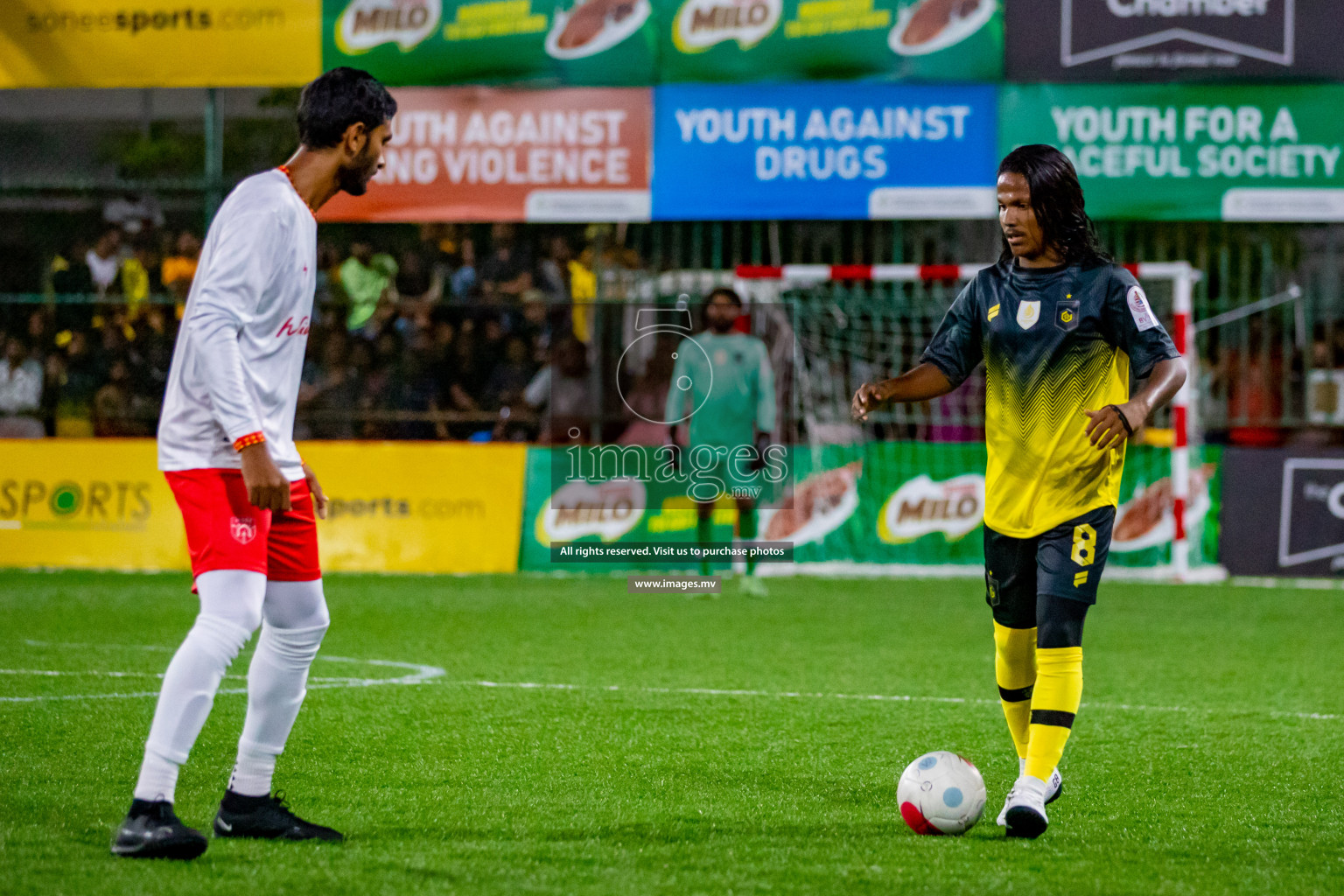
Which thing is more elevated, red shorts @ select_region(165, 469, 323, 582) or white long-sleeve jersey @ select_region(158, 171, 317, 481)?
white long-sleeve jersey @ select_region(158, 171, 317, 481)

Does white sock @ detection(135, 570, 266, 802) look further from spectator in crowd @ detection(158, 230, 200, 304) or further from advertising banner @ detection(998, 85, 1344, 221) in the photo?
spectator in crowd @ detection(158, 230, 200, 304)

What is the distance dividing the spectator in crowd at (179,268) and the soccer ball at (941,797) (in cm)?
1160

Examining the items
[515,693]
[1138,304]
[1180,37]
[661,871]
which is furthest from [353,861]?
[1180,37]

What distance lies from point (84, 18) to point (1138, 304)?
12065mm

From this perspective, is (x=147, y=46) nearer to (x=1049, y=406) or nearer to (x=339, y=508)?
(x=339, y=508)

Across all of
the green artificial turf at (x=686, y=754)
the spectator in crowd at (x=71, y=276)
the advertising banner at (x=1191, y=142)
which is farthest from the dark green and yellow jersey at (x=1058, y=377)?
the spectator in crowd at (x=71, y=276)

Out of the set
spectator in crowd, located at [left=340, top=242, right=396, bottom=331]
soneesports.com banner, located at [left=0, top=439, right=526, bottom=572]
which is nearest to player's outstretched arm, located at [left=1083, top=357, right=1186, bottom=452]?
soneesports.com banner, located at [left=0, top=439, right=526, bottom=572]

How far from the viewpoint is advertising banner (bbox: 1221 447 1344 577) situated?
44.3 feet

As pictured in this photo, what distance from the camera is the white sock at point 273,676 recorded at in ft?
14.6

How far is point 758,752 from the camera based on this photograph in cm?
604

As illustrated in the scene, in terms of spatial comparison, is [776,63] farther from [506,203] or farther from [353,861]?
[353,861]

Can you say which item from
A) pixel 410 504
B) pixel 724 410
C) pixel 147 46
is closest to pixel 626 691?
pixel 724 410

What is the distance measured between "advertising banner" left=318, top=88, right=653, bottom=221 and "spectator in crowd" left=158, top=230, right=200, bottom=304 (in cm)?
181

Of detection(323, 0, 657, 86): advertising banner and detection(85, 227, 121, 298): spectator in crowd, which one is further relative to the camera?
detection(85, 227, 121, 298): spectator in crowd
